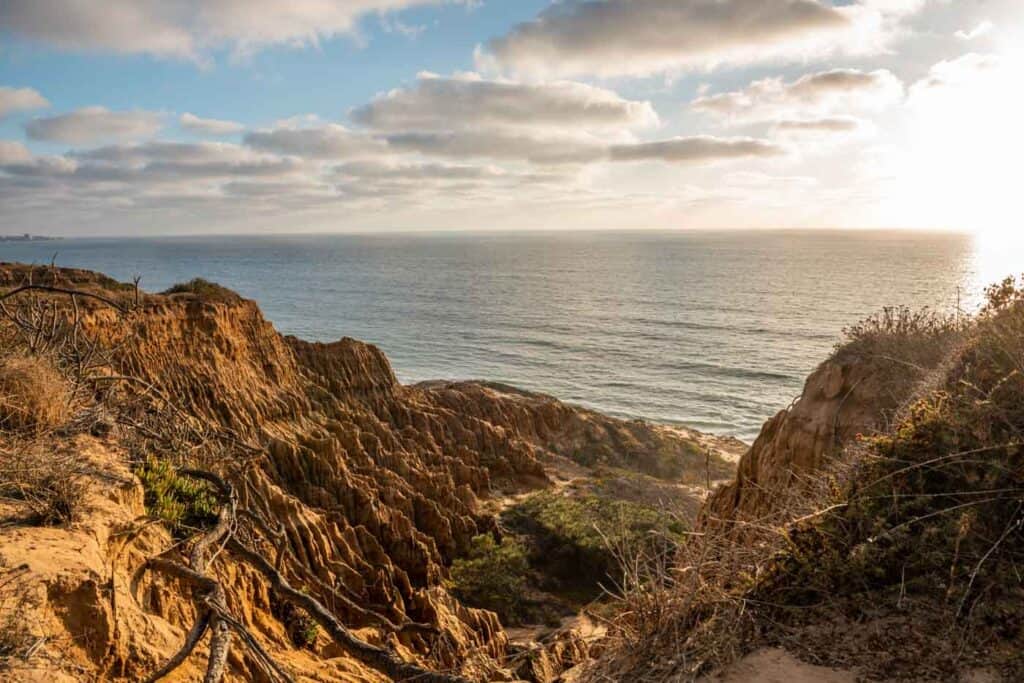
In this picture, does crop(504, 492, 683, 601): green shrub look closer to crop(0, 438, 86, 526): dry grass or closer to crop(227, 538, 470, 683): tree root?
crop(227, 538, 470, 683): tree root

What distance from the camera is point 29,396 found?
6.34 metres

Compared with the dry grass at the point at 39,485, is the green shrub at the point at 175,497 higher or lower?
lower

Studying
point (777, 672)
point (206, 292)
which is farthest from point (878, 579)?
point (206, 292)

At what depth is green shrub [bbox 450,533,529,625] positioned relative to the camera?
20172mm

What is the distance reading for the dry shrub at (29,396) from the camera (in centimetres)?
620

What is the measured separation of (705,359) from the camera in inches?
2478

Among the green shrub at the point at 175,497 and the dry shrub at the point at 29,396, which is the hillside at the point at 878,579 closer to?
the green shrub at the point at 175,497

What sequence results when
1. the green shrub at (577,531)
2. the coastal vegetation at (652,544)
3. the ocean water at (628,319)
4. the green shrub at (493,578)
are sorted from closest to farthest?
the coastal vegetation at (652,544) < the green shrub at (493,578) < the green shrub at (577,531) < the ocean water at (628,319)

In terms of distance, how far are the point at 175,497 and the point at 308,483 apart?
15561mm

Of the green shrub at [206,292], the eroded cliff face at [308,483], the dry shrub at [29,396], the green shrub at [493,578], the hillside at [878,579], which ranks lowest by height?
the green shrub at [493,578]

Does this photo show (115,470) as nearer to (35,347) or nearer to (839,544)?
(35,347)

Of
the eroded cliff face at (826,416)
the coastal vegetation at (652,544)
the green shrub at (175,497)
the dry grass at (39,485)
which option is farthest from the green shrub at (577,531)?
the dry grass at (39,485)

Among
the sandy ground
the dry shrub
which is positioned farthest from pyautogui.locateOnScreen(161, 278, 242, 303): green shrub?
the sandy ground

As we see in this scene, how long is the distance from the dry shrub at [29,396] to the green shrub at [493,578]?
1596cm
